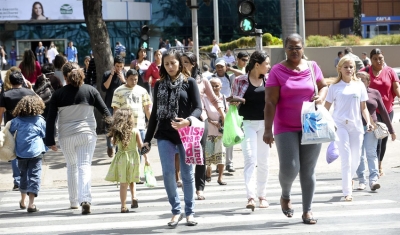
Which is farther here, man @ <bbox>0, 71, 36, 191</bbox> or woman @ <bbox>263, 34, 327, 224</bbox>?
man @ <bbox>0, 71, 36, 191</bbox>

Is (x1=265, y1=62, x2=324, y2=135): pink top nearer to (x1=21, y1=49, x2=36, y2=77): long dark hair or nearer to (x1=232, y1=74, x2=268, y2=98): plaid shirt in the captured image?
(x1=232, y1=74, x2=268, y2=98): plaid shirt

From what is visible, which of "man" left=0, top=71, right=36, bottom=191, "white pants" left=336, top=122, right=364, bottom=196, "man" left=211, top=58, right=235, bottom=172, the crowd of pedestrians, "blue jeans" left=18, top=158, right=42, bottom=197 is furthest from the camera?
"man" left=211, top=58, right=235, bottom=172

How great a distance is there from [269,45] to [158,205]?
2883cm

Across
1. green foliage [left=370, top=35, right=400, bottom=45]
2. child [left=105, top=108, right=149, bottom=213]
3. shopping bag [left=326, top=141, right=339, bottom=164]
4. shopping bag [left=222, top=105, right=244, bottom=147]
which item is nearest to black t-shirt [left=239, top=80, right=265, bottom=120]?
shopping bag [left=222, top=105, right=244, bottom=147]

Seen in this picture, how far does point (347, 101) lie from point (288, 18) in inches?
431

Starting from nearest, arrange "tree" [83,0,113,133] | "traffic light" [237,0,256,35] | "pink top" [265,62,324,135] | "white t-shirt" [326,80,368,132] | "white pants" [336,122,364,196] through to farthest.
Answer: "pink top" [265,62,324,135] → "white pants" [336,122,364,196] → "white t-shirt" [326,80,368,132] → "traffic light" [237,0,256,35] → "tree" [83,0,113,133]

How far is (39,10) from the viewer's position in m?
54.8

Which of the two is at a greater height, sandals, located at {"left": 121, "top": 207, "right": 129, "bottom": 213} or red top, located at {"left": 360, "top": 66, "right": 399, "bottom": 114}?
red top, located at {"left": 360, "top": 66, "right": 399, "bottom": 114}

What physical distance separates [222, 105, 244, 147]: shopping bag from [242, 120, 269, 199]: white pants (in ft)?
0.52

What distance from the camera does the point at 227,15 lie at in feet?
200

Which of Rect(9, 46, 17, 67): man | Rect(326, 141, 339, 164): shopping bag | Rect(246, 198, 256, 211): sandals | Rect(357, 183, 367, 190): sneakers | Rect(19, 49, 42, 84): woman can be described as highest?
Rect(9, 46, 17, 67): man

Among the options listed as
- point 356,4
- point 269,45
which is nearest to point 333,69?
point 269,45

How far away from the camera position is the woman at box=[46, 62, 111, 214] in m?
9.99

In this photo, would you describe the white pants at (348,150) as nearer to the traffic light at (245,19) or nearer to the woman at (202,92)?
the woman at (202,92)
